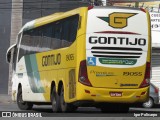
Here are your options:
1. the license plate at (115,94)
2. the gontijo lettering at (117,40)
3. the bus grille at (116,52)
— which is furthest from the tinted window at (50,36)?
the license plate at (115,94)

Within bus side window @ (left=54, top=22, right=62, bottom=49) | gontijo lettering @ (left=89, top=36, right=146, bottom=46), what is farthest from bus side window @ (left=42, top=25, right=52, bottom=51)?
gontijo lettering @ (left=89, top=36, right=146, bottom=46)

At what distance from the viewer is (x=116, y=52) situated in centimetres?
1831

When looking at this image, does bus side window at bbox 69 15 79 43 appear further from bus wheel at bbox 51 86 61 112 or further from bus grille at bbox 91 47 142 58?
bus wheel at bbox 51 86 61 112

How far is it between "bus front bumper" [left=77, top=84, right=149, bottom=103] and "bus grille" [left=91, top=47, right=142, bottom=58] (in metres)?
1.12

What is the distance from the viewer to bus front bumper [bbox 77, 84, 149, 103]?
18.1 m

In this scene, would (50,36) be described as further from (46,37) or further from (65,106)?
(65,106)

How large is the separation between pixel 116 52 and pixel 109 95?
4.71 feet

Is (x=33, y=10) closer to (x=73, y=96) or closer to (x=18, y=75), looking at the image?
(x=18, y=75)

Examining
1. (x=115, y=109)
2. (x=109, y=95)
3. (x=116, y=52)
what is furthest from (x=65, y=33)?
(x=115, y=109)

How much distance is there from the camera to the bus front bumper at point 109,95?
59.3ft

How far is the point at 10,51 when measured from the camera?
1094 inches

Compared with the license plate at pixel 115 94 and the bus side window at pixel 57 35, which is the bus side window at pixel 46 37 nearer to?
the bus side window at pixel 57 35

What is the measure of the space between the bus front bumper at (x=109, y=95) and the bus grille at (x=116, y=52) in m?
1.12

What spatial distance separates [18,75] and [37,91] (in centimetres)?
325
